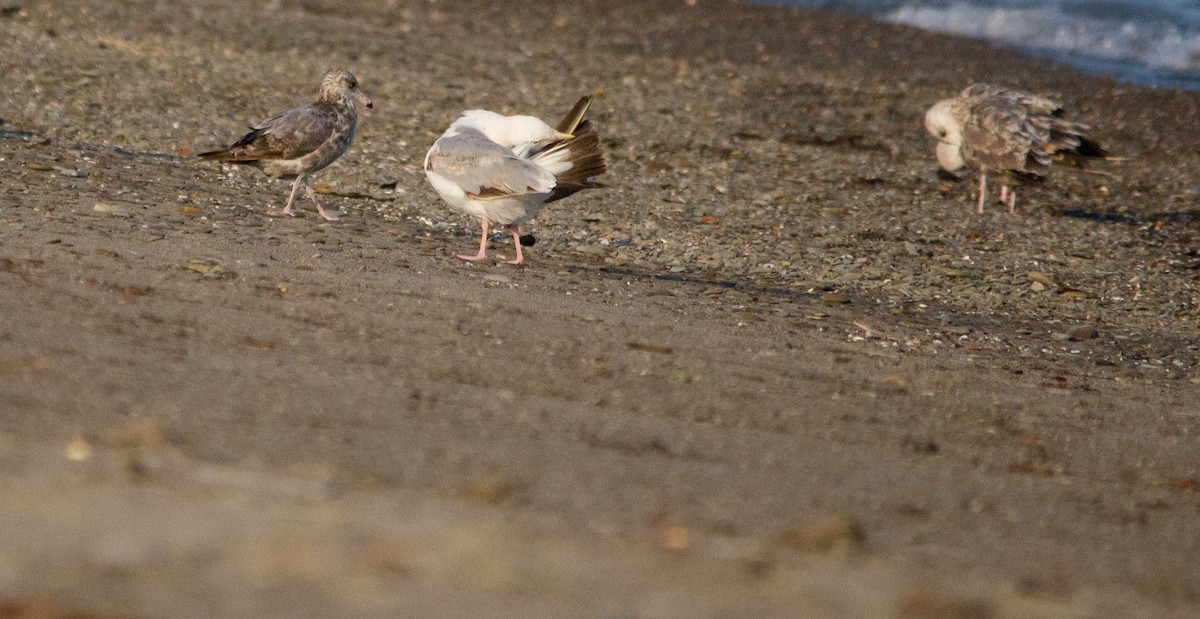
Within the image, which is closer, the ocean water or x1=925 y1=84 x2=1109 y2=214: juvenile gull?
x1=925 y1=84 x2=1109 y2=214: juvenile gull

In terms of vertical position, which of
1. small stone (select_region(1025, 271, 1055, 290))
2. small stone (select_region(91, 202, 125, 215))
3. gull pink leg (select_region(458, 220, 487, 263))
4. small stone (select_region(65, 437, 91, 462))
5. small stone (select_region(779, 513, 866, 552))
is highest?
small stone (select_region(65, 437, 91, 462))

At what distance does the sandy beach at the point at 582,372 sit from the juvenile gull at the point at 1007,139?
1.11 feet

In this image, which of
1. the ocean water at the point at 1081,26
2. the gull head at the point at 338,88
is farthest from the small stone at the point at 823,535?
the ocean water at the point at 1081,26

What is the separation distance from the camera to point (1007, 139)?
1062cm

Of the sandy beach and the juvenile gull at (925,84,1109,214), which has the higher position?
the juvenile gull at (925,84,1109,214)

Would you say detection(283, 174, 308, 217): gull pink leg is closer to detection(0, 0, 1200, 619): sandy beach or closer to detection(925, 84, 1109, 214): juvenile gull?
detection(0, 0, 1200, 619): sandy beach

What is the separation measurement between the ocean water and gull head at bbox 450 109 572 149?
40.3 ft

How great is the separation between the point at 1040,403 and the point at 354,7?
12649mm

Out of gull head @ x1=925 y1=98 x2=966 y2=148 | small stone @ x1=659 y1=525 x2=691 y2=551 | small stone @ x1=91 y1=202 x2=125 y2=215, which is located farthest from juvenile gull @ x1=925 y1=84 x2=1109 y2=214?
small stone @ x1=659 y1=525 x2=691 y2=551

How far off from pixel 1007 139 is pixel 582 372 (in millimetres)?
6137

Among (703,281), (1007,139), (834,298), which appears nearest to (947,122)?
(1007,139)

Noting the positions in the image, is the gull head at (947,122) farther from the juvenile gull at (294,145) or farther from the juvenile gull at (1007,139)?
the juvenile gull at (294,145)

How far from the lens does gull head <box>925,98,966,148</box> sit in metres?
11.2

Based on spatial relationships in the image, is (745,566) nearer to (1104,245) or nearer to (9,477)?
(9,477)
